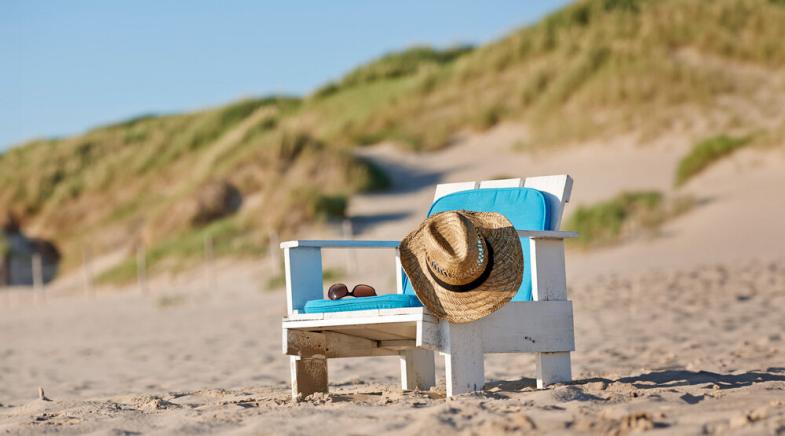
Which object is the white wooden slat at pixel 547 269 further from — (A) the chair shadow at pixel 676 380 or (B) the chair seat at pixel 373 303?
(B) the chair seat at pixel 373 303

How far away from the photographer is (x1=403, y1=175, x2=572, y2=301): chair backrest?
5484mm

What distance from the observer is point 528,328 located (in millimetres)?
5043

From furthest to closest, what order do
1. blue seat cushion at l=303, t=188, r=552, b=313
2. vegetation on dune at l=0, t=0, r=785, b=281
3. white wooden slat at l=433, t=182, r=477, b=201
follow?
vegetation on dune at l=0, t=0, r=785, b=281
white wooden slat at l=433, t=182, r=477, b=201
blue seat cushion at l=303, t=188, r=552, b=313

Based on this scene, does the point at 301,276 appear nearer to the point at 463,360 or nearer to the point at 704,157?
the point at 463,360

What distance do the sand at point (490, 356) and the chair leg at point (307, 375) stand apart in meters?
0.22

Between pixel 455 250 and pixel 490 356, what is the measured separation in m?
3.32

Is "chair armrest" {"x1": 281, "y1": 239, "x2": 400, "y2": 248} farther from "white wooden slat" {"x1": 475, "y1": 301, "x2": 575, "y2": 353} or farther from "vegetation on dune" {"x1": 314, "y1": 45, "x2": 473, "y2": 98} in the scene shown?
"vegetation on dune" {"x1": 314, "y1": 45, "x2": 473, "y2": 98}

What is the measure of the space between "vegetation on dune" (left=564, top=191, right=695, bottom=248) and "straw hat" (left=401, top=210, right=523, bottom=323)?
8851mm

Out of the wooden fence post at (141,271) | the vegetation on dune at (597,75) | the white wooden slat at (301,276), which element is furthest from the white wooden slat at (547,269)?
the vegetation on dune at (597,75)

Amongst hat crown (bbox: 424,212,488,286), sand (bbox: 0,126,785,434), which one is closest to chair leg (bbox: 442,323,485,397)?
sand (bbox: 0,126,785,434)

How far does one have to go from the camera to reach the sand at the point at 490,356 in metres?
4.17

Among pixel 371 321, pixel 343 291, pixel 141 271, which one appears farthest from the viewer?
pixel 141 271

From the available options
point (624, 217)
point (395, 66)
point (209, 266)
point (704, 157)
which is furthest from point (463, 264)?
point (395, 66)

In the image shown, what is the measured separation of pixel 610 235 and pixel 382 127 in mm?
10803
